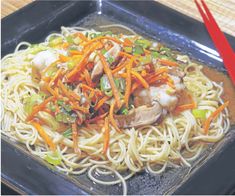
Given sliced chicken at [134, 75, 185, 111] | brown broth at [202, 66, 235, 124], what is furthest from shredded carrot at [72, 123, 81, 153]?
brown broth at [202, 66, 235, 124]

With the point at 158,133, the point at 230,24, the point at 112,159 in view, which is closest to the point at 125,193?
the point at 112,159

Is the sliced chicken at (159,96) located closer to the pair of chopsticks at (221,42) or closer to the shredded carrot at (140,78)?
the shredded carrot at (140,78)

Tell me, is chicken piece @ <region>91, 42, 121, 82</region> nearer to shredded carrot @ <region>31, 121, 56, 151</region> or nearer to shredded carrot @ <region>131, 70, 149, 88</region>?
shredded carrot @ <region>131, 70, 149, 88</region>

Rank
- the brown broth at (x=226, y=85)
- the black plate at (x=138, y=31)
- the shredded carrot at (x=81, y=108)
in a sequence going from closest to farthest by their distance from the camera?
the black plate at (x=138, y=31) → the shredded carrot at (x=81, y=108) → the brown broth at (x=226, y=85)

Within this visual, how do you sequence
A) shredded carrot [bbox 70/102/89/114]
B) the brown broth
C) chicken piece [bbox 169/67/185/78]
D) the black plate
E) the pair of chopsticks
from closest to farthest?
the black plate, shredded carrot [bbox 70/102/89/114], chicken piece [bbox 169/67/185/78], the brown broth, the pair of chopsticks


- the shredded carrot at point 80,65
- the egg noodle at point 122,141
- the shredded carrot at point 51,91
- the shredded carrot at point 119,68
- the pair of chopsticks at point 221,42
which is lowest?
the egg noodle at point 122,141

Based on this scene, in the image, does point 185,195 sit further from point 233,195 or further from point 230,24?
point 230,24

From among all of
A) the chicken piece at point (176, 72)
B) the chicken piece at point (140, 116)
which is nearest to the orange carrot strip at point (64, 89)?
the chicken piece at point (140, 116)
